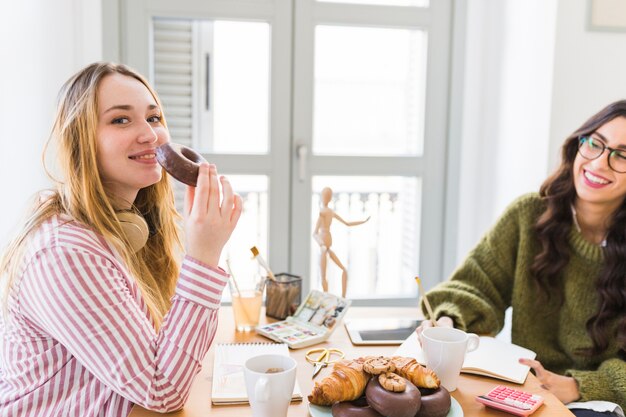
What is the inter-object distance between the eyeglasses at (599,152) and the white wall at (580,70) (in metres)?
0.45

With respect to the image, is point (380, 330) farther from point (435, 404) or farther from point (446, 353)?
point (435, 404)

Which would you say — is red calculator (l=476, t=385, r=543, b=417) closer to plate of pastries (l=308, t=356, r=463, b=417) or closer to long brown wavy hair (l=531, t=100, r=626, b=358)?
plate of pastries (l=308, t=356, r=463, b=417)

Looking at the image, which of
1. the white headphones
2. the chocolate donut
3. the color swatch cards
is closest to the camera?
the chocolate donut

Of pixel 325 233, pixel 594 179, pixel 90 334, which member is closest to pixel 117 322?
pixel 90 334

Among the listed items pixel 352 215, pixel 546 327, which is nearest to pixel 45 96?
pixel 352 215

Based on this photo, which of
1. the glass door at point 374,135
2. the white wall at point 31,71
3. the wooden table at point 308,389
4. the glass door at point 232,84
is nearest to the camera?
the wooden table at point 308,389

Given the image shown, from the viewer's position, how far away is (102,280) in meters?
0.94

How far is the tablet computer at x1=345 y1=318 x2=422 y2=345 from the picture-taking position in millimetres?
1353

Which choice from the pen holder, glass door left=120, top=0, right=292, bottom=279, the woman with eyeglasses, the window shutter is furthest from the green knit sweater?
the window shutter

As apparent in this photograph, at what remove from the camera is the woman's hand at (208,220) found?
3.26 feet

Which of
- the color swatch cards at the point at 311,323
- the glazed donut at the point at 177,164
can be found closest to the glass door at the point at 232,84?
the color swatch cards at the point at 311,323

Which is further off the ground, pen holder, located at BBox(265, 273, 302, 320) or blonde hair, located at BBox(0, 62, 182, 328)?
blonde hair, located at BBox(0, 62, 182, 328)

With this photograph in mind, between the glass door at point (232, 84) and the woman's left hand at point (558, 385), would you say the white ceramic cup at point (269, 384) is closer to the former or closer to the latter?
the woman's left hand at point (558, 385)

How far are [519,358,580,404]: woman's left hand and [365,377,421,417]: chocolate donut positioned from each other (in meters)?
0.48
